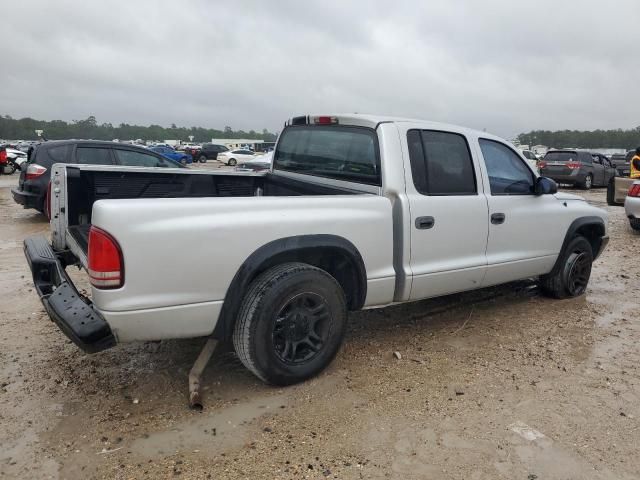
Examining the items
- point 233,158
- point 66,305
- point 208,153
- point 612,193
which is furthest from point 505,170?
point 208,153

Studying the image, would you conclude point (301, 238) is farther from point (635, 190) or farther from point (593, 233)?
point (635, 190)

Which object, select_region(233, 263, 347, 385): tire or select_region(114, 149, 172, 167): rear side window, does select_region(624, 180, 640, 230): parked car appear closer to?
select_region(233, 263, 347, 385): tire

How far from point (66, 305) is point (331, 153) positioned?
2273 mm

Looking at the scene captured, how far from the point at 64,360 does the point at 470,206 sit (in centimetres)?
324

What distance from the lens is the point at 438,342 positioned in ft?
13.6

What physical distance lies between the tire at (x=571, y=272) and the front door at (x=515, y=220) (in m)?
0.30

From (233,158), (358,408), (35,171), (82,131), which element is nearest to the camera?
(358,408)

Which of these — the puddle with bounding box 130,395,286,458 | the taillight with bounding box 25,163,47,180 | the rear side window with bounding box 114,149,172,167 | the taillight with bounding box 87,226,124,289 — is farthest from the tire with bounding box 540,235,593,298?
the taillight with bounding box 25,163,47,180

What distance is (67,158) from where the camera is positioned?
9.22 m

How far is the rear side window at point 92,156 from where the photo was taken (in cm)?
914

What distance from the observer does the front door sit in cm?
428

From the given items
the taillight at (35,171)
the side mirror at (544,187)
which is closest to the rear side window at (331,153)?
the side mirror at (544,187)

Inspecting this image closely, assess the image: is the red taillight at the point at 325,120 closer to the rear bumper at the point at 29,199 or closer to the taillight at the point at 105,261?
the taillight at the point at 105,261

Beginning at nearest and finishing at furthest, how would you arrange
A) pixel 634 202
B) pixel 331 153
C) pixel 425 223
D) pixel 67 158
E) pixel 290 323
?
pixel 290 323, pixel 425 223, pixel 331 153, pixel 634 202, pixel 67 158
